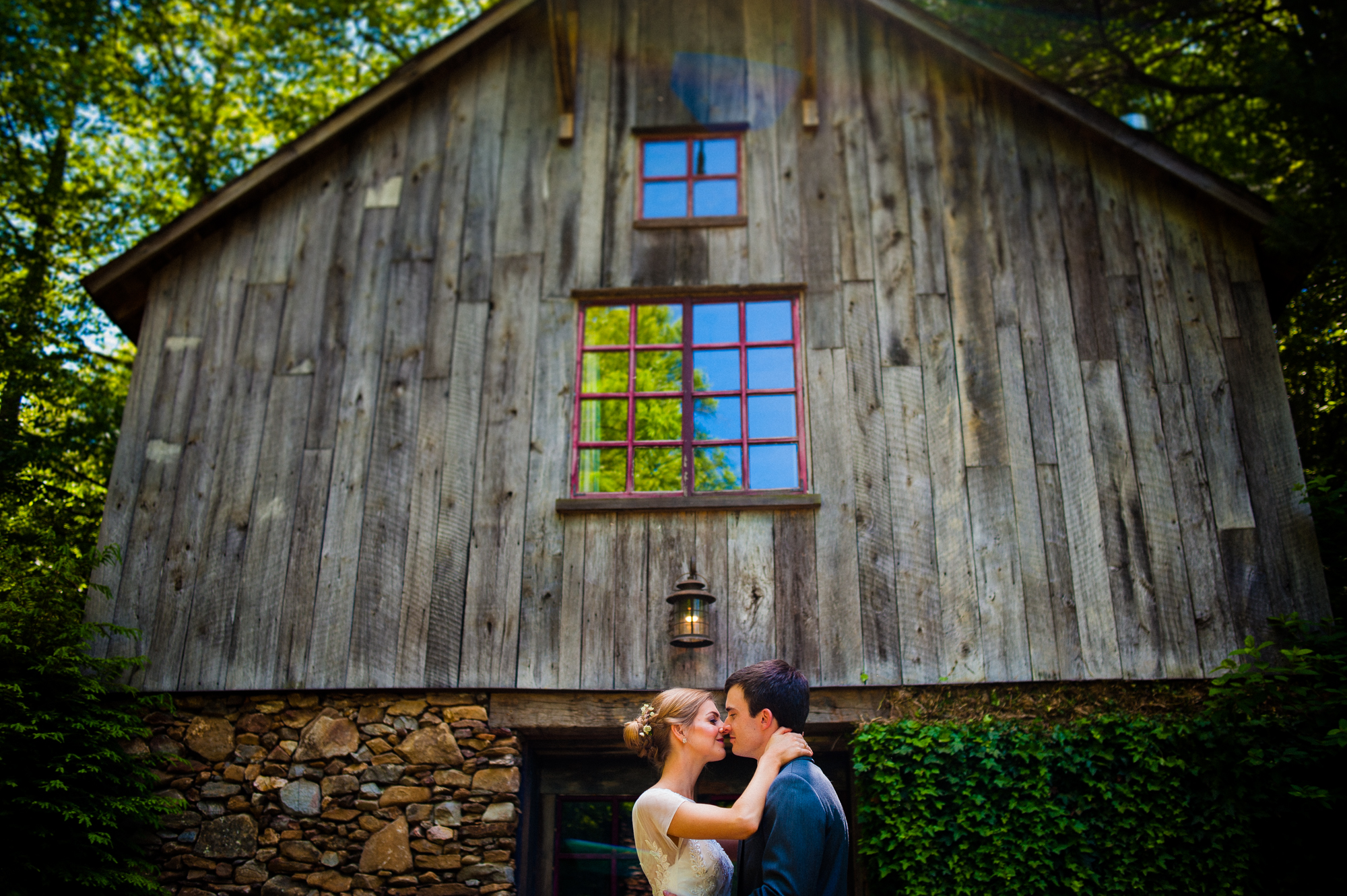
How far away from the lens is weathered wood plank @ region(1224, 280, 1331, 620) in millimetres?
5676

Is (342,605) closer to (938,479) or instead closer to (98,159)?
(938,479)

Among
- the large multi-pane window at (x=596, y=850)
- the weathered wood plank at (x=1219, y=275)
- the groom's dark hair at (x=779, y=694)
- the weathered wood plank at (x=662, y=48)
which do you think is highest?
the weathered wood plank at (x=662, y=48)

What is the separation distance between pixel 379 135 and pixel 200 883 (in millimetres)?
5215

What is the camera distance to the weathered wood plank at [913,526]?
576 centimetres

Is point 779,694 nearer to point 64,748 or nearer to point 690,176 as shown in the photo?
point 64,748

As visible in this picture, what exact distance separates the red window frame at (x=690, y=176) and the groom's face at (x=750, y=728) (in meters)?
4.23

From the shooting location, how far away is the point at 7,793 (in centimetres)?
522

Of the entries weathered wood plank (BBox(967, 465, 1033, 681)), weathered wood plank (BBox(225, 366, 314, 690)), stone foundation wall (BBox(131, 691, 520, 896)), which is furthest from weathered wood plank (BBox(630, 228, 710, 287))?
stone foundation wall (BBox(131, 691, 520, 896))

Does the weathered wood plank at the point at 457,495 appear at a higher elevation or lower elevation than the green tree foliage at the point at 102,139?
lower

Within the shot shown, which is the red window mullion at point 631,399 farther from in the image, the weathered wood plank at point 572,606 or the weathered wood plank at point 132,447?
the weathered wood plank at point 132,447

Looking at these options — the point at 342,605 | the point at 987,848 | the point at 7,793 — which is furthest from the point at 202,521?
the point at 987,848

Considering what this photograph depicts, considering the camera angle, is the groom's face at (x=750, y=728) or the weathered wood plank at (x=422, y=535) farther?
the weathered wood plank at (x=422, y=535)

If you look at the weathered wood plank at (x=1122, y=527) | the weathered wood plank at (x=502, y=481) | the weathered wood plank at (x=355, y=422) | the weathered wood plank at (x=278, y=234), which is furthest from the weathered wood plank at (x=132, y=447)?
the weathered wood plank at (x=1122, y=527)

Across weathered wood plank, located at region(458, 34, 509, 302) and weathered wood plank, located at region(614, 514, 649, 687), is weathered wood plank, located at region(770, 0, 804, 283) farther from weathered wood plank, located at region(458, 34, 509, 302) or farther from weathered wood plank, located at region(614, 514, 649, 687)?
weathered wood plank, located at region(614, 514, 649, 687)
